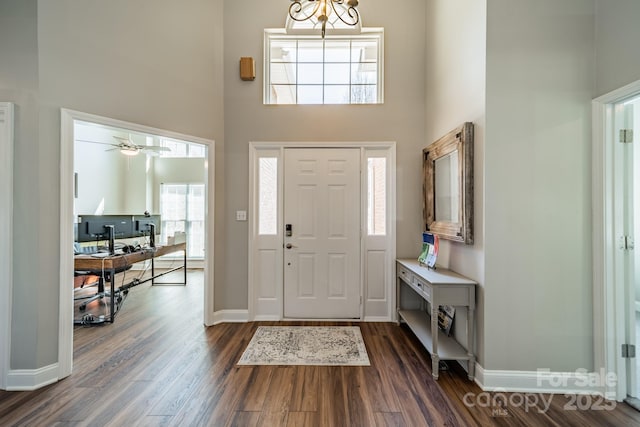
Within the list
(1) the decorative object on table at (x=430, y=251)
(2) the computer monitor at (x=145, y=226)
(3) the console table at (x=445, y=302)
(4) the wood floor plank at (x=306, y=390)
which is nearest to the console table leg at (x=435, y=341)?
(3) the console table at (x=445, y=302)

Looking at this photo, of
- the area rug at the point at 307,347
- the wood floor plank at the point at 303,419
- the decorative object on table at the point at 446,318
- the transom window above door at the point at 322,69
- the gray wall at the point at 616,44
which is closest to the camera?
the wood floor plank at the point at 303,419

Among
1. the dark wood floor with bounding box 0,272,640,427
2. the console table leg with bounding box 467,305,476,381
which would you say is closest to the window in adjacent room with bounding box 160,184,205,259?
the dark wood floor with bounding box 0,272,640,427

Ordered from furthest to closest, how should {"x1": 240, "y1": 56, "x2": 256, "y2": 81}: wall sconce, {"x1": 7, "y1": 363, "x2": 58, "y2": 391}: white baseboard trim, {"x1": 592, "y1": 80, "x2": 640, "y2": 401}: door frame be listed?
1. {"x1": 240, "y1": 56, "x2": 256, "y2": 81}: wall sconce
2. {"x1": 7, "y1": 363, "x2": 58, "y2": 391}: white baseboard trim
3. {"x1": 592, "y1": 80, "x2": 640, "y2": 401}: door frame

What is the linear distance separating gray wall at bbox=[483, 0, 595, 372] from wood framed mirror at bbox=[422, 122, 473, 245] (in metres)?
0.17

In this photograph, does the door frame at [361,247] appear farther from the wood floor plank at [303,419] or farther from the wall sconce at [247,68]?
the wood floor plank at [303,419]

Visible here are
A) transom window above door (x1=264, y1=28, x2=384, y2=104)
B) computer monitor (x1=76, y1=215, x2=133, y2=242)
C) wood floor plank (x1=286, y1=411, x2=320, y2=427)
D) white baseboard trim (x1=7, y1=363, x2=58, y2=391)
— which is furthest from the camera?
transom window above door (x1=264, y1=28, x2=384, y2=104)

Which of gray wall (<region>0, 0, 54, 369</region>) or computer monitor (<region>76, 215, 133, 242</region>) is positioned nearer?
gray wall (<region>0, 0, 54, 369</region>)

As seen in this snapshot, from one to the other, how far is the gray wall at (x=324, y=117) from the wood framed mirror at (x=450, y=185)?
0.28 m

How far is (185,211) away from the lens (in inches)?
266

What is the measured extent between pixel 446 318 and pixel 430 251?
2.23ft

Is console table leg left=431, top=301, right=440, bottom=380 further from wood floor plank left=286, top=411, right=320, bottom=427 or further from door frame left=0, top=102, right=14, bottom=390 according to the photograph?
door frame left=0, top=102, right=14, bottom=390

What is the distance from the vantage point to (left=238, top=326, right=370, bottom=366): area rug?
249 cm

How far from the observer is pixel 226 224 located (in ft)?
11.3

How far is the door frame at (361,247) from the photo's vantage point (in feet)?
11.2
